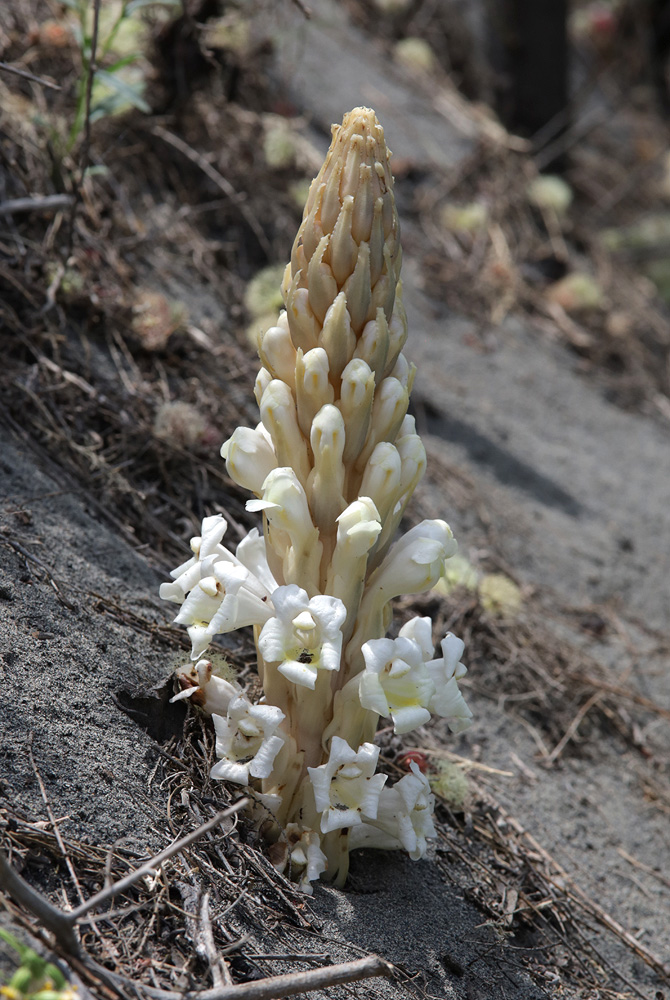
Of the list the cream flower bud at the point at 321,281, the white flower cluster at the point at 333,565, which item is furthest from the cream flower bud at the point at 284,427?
the cream flower bud at the point at 321,281

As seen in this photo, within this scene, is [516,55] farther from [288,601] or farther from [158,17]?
[288,601]

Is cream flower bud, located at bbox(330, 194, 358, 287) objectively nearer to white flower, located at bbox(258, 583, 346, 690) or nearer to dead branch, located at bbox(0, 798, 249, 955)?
white flower, located at bbox(258, 583, 346, 690)

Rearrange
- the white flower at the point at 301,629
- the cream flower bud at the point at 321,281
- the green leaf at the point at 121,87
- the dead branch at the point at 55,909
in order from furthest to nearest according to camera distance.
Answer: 1. the green leaf at the point at 121,87
2. the cream flower bud at the point at 321,281
3. the white flower at the point at 301,629
4. the dead branch at the point at 55,909

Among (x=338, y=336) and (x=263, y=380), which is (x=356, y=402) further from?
(x=263, y=380)

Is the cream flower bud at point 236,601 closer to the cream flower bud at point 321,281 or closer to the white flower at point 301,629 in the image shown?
the white flower at point 301,629

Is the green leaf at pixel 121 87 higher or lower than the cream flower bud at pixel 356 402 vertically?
higher

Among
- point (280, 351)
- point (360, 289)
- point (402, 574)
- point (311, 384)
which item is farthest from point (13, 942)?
point (360, 289)

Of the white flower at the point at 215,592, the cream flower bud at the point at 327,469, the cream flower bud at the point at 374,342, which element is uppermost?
the cream flower bud at the point at 374,342
